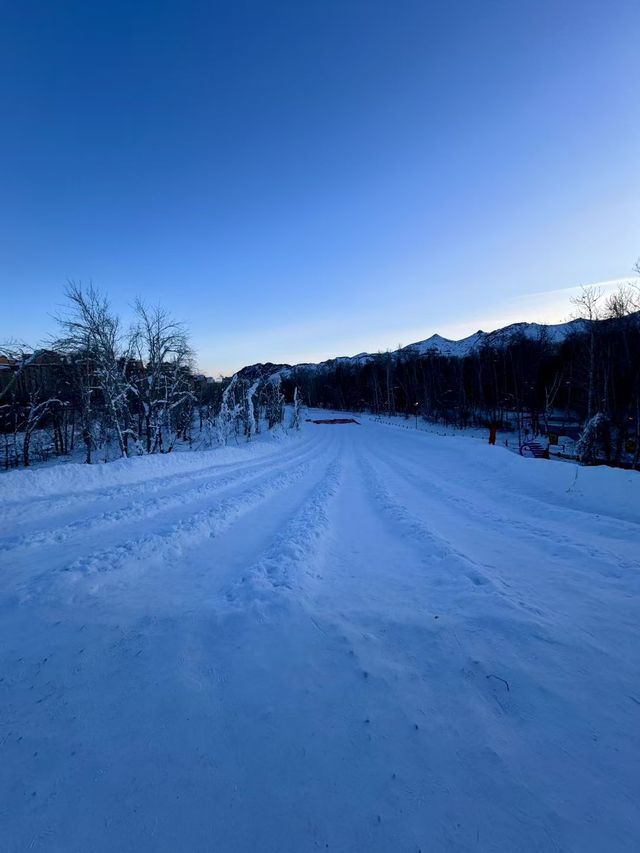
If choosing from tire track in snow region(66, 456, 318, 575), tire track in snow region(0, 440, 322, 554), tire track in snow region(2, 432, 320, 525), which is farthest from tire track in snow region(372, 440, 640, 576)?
tire track in snow region(2, 432, 320, 525)

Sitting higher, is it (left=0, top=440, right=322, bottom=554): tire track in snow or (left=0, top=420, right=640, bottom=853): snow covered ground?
(left=0, top=440, right=322, bottom=554): tire track in snow

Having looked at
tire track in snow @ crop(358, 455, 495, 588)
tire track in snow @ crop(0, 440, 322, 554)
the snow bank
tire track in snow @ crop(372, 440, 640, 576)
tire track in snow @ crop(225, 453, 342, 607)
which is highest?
the snow bank

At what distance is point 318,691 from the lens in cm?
263

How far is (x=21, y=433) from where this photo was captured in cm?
4044

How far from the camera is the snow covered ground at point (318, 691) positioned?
1.76 m

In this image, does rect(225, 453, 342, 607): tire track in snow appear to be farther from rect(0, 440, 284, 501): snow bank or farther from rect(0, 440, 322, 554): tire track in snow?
rect(0, 440, 284, 501): snow bank

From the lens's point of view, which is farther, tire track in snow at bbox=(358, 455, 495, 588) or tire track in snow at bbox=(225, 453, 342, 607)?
tire track in snow at bbox=(358, 455, 495, 588)

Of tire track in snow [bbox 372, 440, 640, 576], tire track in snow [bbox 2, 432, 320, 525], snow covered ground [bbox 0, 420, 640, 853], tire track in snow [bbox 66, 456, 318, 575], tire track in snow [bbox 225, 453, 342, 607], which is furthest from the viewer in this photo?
tire track in snow [bbox 2, 432, 320, 525]

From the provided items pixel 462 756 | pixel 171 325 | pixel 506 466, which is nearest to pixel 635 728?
pixel 462 756

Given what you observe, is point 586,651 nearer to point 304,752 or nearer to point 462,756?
point 462,756

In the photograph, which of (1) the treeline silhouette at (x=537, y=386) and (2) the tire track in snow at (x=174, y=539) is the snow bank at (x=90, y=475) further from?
(1) the treeline silhouette at (x=537, y=386)

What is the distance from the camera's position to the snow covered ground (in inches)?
69.1

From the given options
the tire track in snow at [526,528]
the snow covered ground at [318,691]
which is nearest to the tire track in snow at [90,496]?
the snow covered ground at [318,691]

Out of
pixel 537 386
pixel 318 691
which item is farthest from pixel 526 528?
pixel 537 386
